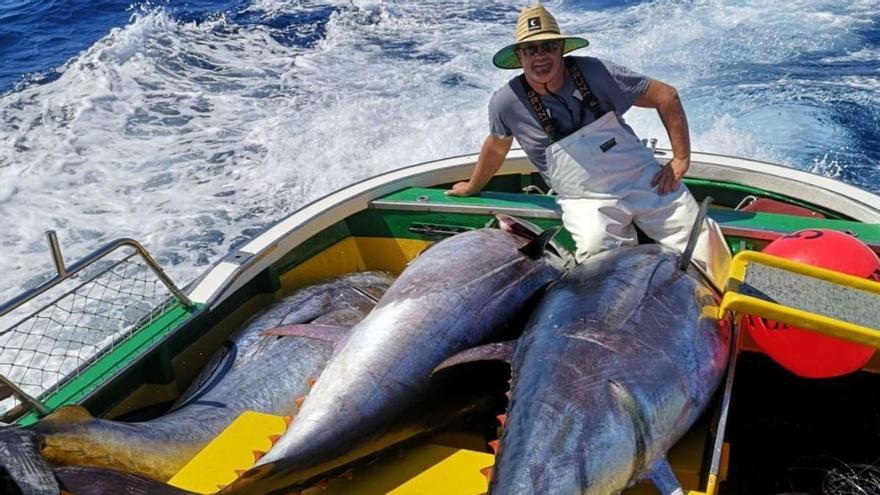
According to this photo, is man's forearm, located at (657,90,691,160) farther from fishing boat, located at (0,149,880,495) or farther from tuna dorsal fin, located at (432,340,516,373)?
tuna dorsal fin, located at (432,340,516,373)

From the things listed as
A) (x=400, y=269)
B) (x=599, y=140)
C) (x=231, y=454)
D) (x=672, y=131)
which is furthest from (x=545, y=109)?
(x=231, y=454)

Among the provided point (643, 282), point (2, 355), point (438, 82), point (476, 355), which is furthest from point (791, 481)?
point (438, 82)

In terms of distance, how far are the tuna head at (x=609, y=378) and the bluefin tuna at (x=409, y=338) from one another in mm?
249

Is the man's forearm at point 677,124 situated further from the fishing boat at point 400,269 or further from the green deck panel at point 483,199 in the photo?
the green deck panel at point 483,199

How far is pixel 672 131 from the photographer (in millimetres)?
3713

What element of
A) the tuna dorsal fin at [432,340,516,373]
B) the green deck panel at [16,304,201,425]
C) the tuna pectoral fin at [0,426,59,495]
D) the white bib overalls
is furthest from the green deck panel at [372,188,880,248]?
the tuna pectoral fin at [0,426,59,495]

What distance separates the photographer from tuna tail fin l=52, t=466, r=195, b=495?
2039mm

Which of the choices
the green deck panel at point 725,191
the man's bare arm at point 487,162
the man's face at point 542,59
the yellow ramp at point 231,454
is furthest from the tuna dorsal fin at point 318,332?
the green deck panel at point 725,191

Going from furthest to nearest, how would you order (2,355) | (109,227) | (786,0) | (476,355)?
(786,0), (109,227), (2,355), (476,355)

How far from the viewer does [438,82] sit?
11047mm

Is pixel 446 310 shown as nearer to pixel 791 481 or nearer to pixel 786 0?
pixel 791 481

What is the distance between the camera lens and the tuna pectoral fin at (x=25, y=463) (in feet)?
6.74

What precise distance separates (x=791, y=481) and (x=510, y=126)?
2062mm

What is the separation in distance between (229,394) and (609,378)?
1641 millimetres
